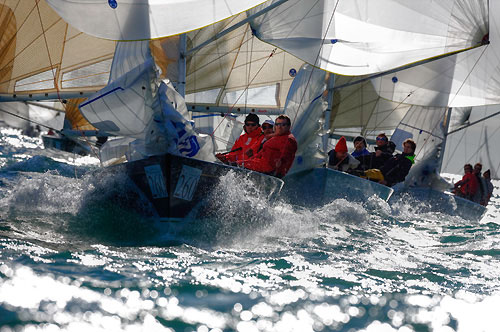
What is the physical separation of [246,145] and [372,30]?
3.18 meters

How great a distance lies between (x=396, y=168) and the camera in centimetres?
1148

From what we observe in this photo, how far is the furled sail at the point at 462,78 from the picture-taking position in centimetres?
1363

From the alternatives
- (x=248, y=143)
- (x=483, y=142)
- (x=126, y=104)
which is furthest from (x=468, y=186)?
(x=126, y=104)

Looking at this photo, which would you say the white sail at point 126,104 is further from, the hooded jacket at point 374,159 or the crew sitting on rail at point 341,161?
the hooded jacket at point 374,159

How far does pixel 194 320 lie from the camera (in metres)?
3.27

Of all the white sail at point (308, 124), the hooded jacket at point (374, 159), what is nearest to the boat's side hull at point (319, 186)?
the white sail at point (308, 124)

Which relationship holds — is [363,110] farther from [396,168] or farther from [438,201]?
Result: [396,168]

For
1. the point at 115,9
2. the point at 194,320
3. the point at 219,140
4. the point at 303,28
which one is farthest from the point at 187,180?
the point at 219,140

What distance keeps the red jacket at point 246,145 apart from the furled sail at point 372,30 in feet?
5.78

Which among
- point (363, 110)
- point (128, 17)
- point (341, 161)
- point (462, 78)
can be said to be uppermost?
point (462, 78)

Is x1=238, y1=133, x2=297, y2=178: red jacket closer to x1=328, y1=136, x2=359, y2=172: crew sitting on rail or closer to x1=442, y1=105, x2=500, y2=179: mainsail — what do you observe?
x1=328, y1=136, x2=359, y2=172: crew sitting on rail

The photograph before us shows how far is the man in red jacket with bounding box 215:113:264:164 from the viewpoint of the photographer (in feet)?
26.6

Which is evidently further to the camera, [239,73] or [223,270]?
[239,73]

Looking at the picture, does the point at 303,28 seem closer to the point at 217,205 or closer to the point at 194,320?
the point at 217,205
